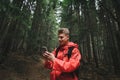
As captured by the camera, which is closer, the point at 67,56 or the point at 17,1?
the point at 67,56

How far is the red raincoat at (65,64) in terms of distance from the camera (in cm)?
276

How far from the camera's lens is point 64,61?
2.81 m

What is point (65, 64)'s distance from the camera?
276 cm

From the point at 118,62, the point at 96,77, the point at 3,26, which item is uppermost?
the point at 3,26

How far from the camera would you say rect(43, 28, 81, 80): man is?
2766 millimetres

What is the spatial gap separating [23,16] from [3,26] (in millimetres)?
1833

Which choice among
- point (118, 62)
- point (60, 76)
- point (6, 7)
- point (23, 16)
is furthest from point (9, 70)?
point (60, 76)

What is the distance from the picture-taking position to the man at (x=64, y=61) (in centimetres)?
277

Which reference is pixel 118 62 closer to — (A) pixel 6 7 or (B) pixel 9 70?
(B) pixel 9 70

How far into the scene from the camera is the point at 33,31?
2220 centimetres

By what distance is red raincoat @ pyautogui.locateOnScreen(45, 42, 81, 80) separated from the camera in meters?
Answer: 2.76

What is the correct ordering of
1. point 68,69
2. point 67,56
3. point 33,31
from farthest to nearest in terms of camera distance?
point 33,31 < point 67,56 < point 68,69

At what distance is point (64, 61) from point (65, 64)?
0.21 ft

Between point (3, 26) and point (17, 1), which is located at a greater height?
point (17, 1)
